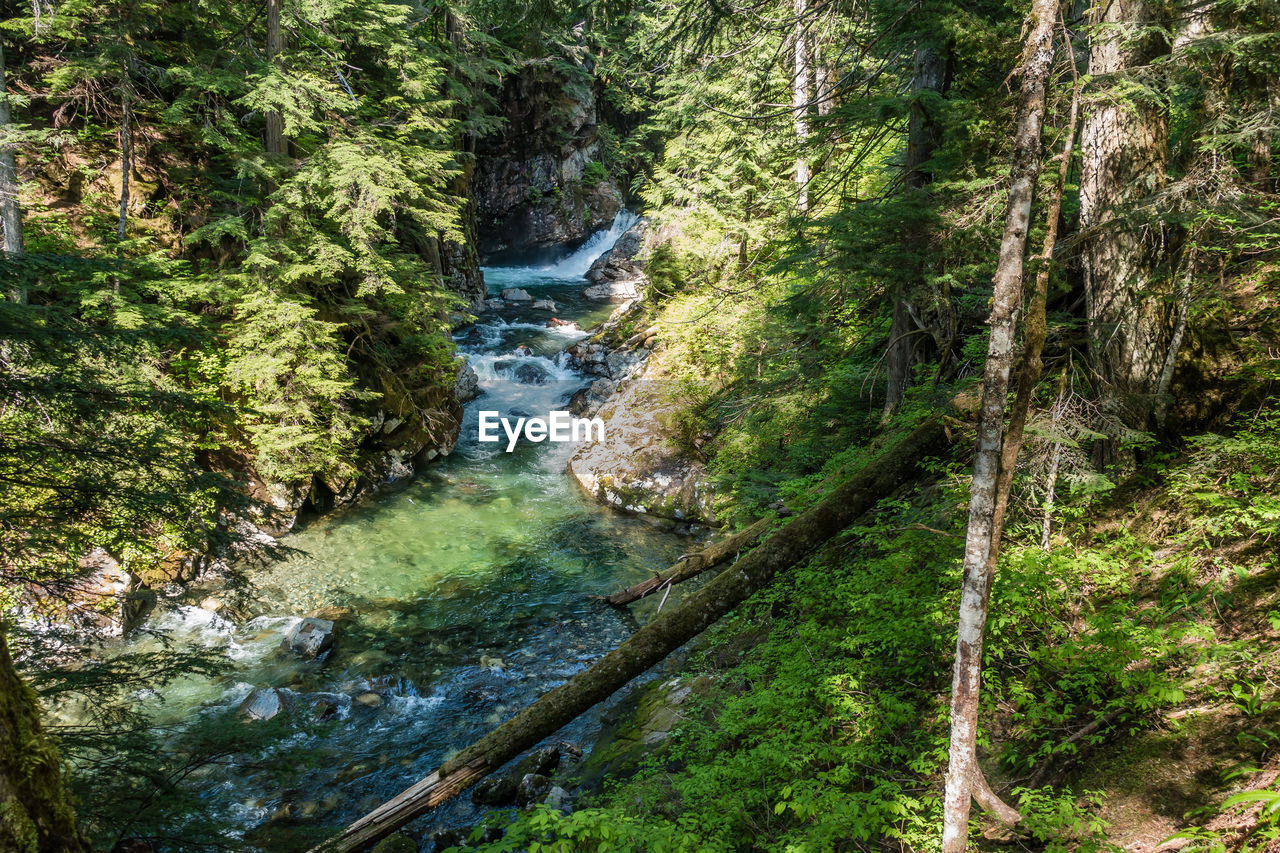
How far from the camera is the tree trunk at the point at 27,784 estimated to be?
2.85 m

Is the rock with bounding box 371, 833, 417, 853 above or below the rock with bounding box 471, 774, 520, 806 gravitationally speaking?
below

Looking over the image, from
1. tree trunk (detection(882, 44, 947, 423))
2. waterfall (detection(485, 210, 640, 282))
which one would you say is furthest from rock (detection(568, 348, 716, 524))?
waterfall (detection(485, 210, 640, 282))

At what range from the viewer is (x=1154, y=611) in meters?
4.14

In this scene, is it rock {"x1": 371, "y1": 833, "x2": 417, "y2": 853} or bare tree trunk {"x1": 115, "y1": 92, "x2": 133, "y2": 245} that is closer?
rock {"x1": 371, "y1": 833, "x2": 417, "y2": 853}

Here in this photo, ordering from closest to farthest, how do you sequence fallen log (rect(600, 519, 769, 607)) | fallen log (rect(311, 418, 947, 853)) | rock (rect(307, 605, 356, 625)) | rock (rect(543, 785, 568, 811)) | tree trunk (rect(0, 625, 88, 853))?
tree trunk (rect(0, 625, 88, 853)) < fallen log (rect(311, 418, 947, 853)) < rock (rect(543, 785, 568, 811)) < fallen log (rect(600, 519, 769, 607)) < rock (rect(307, 605, 356, 625))

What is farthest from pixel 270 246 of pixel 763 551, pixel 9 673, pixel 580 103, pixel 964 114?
pixel 580 103

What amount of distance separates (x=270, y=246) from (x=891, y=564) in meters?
10.8

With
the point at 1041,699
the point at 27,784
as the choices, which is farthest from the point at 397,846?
the point at 1041,699

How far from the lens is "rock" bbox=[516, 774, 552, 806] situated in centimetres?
618

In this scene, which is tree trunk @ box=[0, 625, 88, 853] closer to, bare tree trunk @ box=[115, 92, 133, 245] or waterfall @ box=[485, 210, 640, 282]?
bare tree trunk @ box=[115, 92, 133, 245]

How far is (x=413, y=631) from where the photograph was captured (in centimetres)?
927

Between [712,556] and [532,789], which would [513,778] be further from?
[712,556]

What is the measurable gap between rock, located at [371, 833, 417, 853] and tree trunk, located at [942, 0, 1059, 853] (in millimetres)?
4960

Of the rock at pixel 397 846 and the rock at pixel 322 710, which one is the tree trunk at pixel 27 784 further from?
the rock at pixel 322 710
